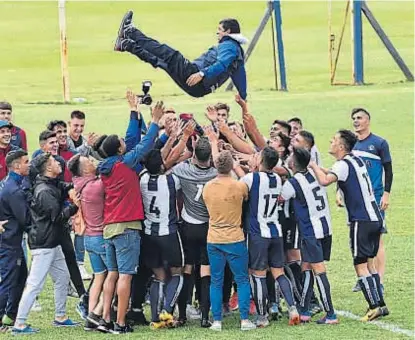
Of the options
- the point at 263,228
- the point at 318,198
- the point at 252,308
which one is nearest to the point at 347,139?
the point at 318,198

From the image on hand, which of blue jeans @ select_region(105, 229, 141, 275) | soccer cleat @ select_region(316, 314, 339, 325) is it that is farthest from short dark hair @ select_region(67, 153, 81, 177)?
soccer cleat @ select_region(316, 314, 339, 325)

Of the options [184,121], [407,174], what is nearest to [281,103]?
[407,174]

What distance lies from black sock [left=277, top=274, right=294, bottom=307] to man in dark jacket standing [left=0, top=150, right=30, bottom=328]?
2.61 metres

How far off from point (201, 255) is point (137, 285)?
0.74 meters

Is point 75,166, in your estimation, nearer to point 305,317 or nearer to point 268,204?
point 268,204

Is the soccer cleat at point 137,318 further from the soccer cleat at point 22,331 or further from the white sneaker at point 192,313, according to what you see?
the soccer cleat at point 22,331

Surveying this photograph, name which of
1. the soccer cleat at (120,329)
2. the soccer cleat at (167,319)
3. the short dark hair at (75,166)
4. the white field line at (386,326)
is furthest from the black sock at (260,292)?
the short dark hair at (75,166)

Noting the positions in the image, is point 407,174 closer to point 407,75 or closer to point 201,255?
point 201,255

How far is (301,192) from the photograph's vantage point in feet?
34.7

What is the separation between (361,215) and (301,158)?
886 millimetres

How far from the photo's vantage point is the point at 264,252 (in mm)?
10398

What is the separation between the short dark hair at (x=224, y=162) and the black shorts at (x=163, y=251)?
889 millimetres

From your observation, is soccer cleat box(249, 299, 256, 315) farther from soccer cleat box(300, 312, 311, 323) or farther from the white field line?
the white field line

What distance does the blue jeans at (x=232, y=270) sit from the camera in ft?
33.7
